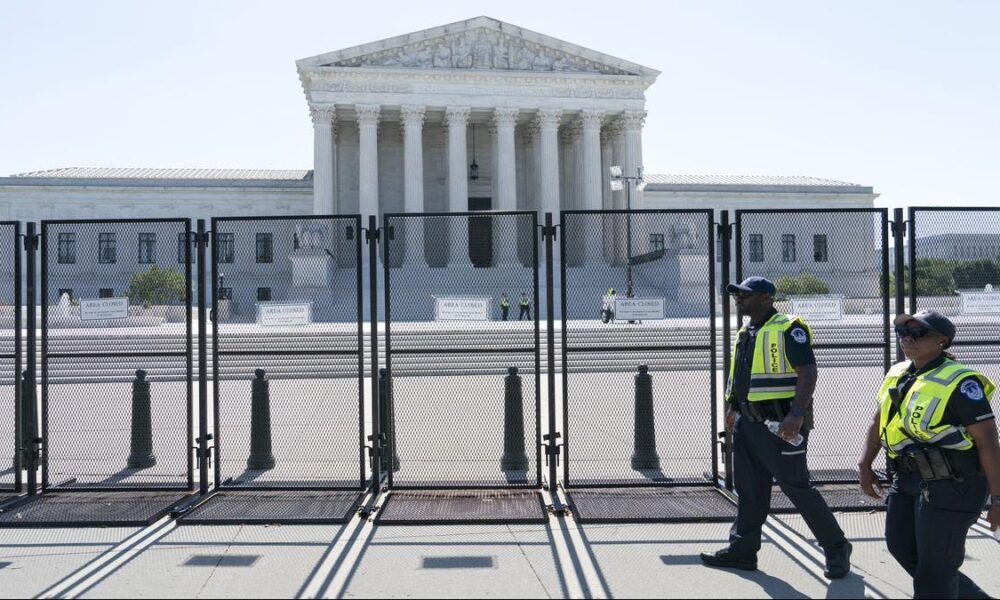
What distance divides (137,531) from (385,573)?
104 inches

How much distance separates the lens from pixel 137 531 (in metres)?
7.11

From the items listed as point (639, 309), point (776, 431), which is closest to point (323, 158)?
Answer: point (639, 309)

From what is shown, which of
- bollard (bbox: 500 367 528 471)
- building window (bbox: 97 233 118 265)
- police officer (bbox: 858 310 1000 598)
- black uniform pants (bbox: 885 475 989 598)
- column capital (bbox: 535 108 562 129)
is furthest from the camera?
column capital (bbox: 535 108 562 129)

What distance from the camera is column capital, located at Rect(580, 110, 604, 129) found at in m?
54.4

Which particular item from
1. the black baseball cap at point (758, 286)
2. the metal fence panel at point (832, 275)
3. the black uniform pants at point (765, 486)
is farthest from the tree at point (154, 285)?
the black uniform pants at point (765, 486)

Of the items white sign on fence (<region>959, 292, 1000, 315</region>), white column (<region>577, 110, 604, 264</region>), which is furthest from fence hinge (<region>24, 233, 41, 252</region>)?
white column (<region>577, 110, 604, 264</region>)

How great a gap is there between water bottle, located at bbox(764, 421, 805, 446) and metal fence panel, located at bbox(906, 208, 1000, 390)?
12.3ft

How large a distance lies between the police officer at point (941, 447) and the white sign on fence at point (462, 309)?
14.4 ft

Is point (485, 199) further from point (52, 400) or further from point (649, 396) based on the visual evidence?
point (649, 396)

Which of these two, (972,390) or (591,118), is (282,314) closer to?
(972,390)

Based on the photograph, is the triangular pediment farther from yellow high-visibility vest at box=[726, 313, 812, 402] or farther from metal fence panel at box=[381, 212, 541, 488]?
yellow high-visibility vest at box=[726, 313, 812, 402]

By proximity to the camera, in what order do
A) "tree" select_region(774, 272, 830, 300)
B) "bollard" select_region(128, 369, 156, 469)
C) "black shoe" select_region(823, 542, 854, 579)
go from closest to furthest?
"black shoe" select_region(823, 542, 854, 579)
"tree" select_region(774, 272, 830, 300)
"bollard" select_region(128, 369, 156, 469)

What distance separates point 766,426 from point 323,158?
1950 inches

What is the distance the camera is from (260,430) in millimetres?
9375
